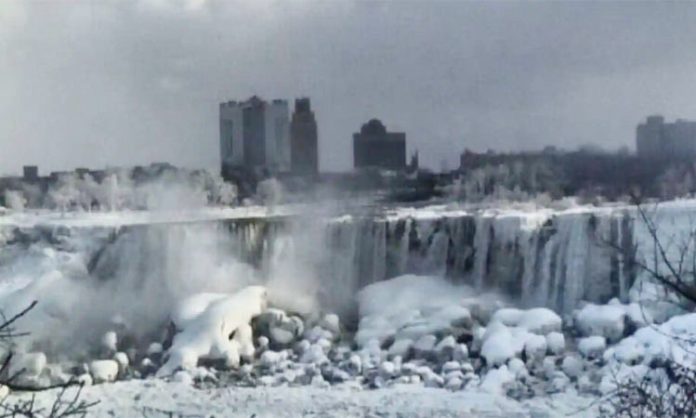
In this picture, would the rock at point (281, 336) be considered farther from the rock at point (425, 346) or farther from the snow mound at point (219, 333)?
the rock at point (425, 346)

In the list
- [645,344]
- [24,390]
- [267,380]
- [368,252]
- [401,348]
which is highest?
[24,390]

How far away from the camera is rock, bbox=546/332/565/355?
591 inches

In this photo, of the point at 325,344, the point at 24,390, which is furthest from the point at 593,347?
the point at 24,390

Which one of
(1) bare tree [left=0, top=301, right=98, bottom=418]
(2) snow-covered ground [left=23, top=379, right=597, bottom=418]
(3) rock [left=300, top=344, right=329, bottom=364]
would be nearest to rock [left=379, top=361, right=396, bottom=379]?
(2) snow-covered ground [left=23, top=379, right=597, bottom=418]

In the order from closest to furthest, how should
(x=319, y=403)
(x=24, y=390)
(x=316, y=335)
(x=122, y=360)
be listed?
(x=24, y=390) < (x=319, y=403) < (x=122, y=360) < (x=316, y=335)

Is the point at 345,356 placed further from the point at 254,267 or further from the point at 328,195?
the point at 328,195

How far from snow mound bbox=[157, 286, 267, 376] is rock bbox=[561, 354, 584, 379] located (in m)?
4.27

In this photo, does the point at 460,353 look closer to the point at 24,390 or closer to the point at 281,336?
the point at 281,336

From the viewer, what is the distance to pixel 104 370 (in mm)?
15516

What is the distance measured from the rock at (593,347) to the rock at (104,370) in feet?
19.2

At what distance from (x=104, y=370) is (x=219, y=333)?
1.75 metres

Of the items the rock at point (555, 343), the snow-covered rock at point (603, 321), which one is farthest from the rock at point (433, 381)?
the snow-covered rock at point (603, 321)

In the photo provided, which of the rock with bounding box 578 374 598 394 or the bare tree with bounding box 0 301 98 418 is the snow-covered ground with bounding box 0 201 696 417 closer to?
the rock with bounding box 578 374 598 394

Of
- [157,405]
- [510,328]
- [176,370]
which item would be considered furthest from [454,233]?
[157,405]
